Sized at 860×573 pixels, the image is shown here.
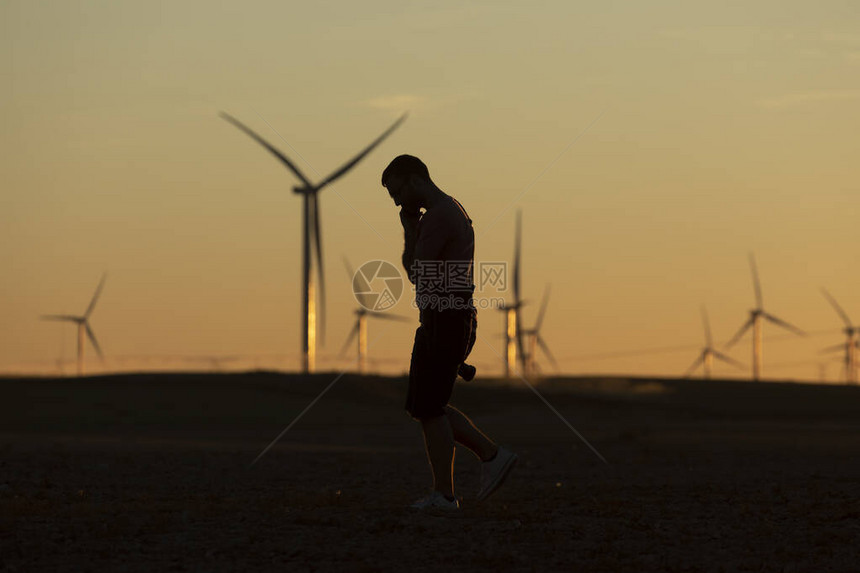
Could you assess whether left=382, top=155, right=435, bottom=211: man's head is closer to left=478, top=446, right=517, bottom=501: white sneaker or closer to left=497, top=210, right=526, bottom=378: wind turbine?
left=478, top=446, right=517, bottom=501: white sneaker

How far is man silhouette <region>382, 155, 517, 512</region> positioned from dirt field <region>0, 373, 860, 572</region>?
0.53 metres

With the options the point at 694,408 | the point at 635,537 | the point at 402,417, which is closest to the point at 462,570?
the point at 635,537

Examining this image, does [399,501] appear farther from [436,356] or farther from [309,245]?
[309,245]

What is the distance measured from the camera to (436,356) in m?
9.64

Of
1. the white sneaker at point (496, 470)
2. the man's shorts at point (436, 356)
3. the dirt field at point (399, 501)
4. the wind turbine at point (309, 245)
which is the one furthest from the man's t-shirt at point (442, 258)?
the wind turbine at point (309, 245)

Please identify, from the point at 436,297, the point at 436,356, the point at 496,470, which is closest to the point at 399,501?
the point at 496,470

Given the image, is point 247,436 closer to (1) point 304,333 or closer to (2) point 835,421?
(2) point 835,421

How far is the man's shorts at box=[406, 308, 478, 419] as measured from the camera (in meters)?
9.62

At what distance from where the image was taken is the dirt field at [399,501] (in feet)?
26.6

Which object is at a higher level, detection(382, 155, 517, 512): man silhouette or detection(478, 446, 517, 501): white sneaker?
detection(382, 155, 517, 512): man silhouette

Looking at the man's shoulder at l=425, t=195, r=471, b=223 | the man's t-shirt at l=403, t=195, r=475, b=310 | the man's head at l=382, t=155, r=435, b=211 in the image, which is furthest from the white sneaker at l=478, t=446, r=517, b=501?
the man's head at l=382, t=155, r=435, b=211

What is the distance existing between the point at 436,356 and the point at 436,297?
0.44m

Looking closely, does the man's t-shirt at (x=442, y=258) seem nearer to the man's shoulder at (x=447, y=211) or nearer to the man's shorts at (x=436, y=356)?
the man's shoulder at (x=447, y=211)

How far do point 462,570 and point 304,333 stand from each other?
35.8 metres
